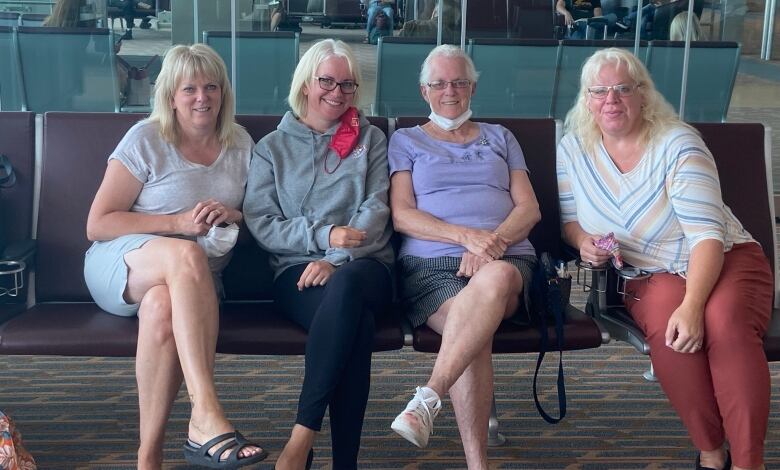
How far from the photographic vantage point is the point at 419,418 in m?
2.61

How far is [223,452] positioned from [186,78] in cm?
114

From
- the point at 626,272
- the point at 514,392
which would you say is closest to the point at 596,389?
the point at 514,392

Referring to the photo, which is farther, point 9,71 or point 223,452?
point 9,71

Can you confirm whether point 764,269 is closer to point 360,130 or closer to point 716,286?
point 716,286

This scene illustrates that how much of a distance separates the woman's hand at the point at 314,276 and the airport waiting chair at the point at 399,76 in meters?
3.94

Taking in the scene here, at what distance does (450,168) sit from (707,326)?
0.95 metres

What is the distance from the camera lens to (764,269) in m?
3.00

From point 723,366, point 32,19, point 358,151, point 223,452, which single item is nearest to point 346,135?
point 358,151

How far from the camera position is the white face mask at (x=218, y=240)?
296cm

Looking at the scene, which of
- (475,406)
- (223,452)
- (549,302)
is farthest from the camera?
(549,302)

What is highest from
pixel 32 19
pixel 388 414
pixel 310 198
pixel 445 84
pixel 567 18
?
pixel 567 18

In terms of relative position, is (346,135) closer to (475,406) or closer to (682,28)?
(475,406)

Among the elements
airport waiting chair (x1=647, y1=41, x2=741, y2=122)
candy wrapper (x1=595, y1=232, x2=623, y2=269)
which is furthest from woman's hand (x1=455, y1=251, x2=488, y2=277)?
airport waiting chair (x1=647, y1=41, x2=741, y2=122)

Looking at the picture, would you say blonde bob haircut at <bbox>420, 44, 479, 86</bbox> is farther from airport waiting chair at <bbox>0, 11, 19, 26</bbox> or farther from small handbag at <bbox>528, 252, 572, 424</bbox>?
airport waiting chair at <bbox>0, 11, 19, 26</bbox>
